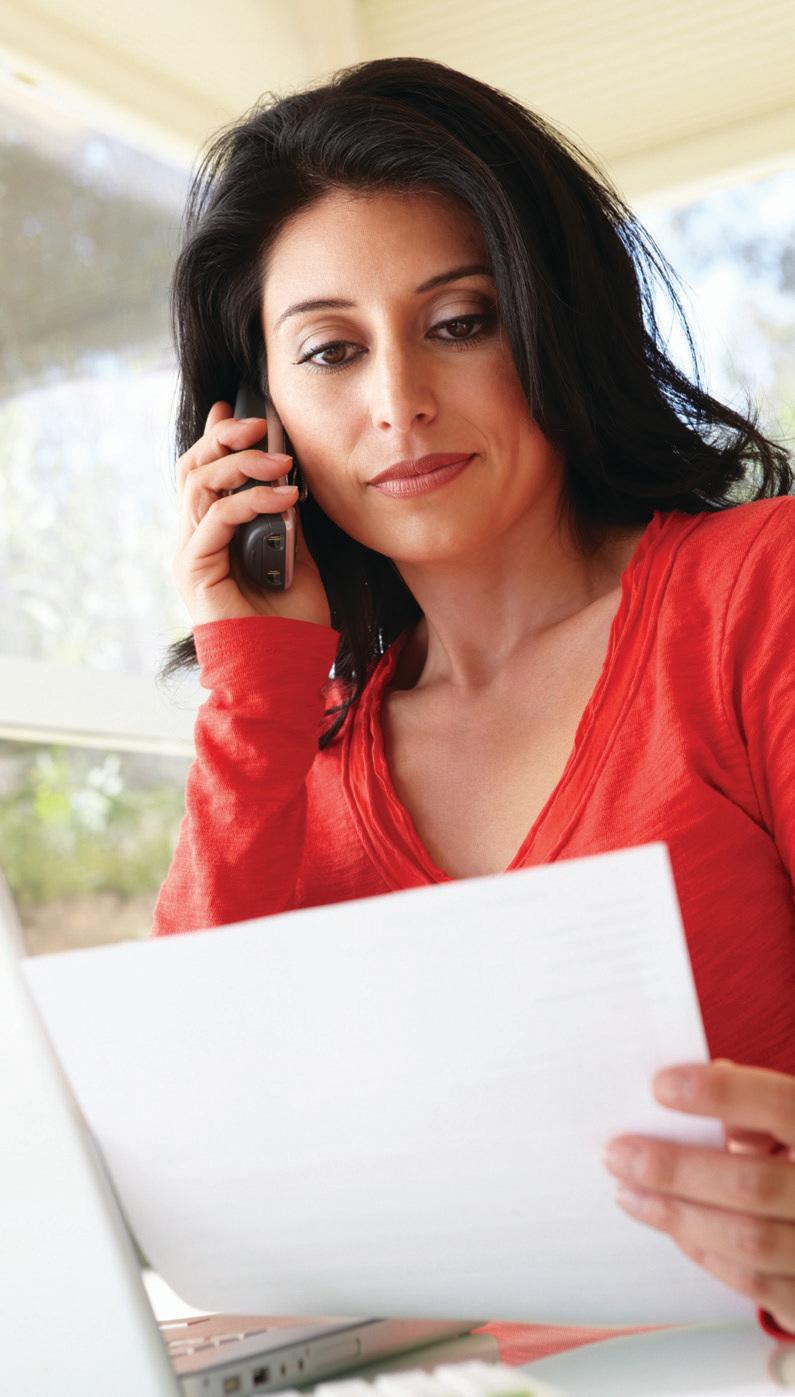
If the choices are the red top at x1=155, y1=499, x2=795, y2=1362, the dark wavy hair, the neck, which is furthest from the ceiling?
the red top at x1=155, y1=499, x2=795, y2=1362

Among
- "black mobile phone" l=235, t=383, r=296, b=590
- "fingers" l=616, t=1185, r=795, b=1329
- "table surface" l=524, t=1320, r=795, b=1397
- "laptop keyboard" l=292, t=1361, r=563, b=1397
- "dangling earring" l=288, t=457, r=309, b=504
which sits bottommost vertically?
"table surface" l=524, t=1320, r=795, b=1397

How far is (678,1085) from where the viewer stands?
1.73 feet

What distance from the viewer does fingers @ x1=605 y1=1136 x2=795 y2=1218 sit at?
1.80ft

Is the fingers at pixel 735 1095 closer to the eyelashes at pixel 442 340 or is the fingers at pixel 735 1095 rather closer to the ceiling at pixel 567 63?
the eyelashes at pixel 442 340

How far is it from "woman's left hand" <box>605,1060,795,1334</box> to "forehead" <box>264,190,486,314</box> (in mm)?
871

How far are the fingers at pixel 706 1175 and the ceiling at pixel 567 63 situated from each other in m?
2.33

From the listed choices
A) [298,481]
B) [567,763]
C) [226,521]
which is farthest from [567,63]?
[567,763]

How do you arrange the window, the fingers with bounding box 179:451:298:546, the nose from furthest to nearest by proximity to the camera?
the window
the fingers with bounding box 179:451:298:546
the nose

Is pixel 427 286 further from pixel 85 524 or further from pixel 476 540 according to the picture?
pixel 85 524

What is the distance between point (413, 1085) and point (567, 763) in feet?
2.05

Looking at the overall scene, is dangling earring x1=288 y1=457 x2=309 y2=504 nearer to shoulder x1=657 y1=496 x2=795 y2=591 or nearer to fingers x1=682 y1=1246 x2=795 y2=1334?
shoulder x1=657 y1=496 x2=795 y2=591

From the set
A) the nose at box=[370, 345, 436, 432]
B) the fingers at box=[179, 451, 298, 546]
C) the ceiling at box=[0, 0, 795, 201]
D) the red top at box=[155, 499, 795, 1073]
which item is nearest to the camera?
the red top at box=[155, 499, 795, 1073]

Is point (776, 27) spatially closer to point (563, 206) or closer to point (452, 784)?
point (563, 206)

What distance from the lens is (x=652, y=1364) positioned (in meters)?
0.62
